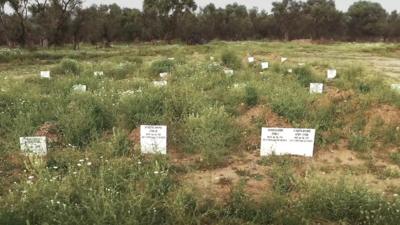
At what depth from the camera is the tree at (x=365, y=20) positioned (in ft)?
202

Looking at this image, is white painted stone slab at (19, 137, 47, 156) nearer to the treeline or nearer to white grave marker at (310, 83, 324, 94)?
white grave marker at (310, 83, 324, 94)

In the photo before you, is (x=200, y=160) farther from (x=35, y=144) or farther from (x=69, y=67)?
(x=69, y=67)

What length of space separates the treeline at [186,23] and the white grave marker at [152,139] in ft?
111

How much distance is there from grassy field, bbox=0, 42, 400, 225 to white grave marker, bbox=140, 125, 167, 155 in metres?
0.17

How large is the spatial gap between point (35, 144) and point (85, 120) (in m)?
1.10

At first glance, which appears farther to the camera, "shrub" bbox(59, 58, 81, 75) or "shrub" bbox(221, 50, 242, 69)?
"shrub" bbox(221, 50, 242, 69)

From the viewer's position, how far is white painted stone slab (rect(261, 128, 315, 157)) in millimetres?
6516

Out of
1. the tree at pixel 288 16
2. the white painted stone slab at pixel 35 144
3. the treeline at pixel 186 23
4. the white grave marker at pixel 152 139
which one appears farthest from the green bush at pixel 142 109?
the tree at pixel 288 16

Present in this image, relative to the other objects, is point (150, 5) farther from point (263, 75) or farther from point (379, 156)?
point (379, 156)

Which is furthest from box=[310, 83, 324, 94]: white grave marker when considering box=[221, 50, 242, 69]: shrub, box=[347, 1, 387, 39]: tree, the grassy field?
box=[347, 1, 387, 39]: tree

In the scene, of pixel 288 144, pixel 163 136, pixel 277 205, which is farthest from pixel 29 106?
pixel 277 205

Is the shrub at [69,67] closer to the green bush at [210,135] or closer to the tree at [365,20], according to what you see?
the green bush at [210,135]

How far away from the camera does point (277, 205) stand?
499 centimetres

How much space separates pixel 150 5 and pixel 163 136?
50324mm
